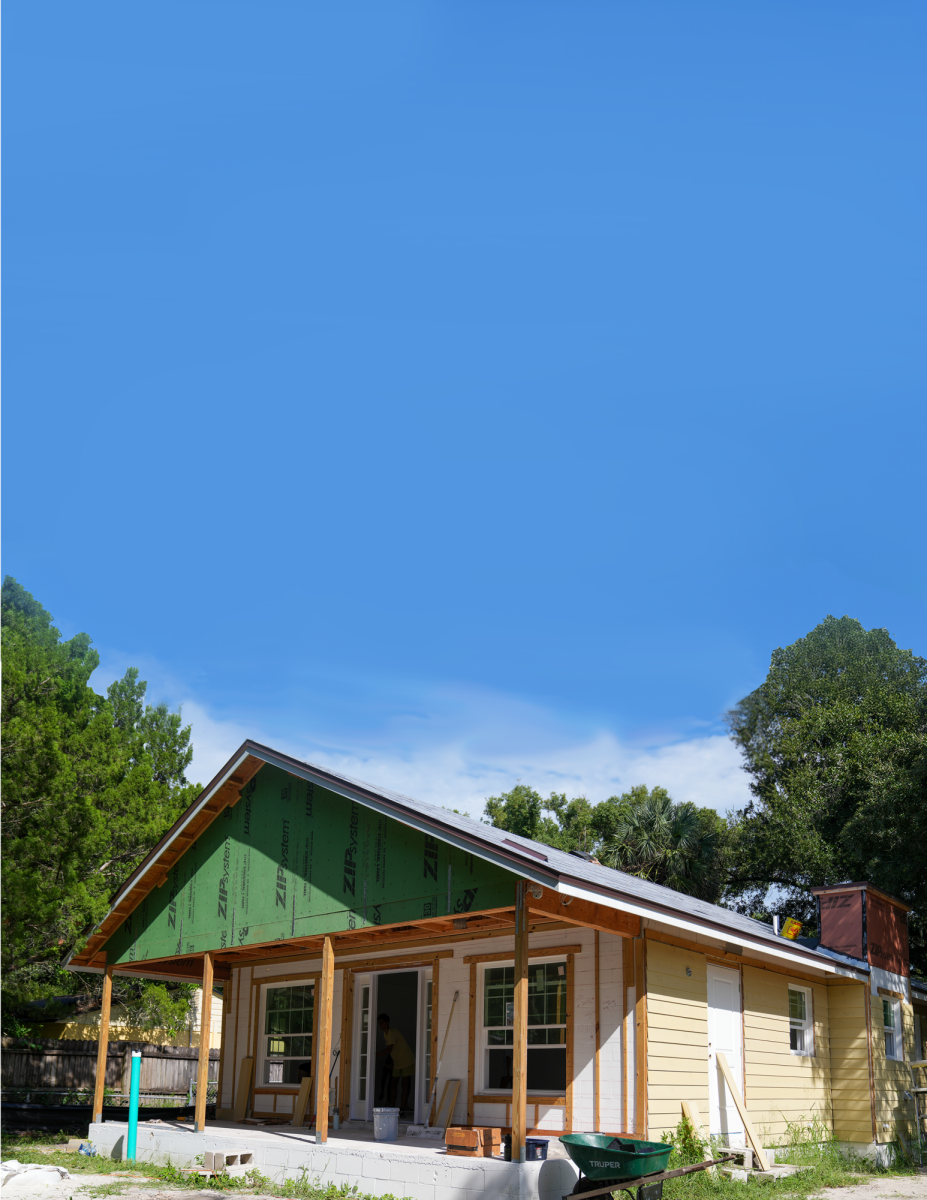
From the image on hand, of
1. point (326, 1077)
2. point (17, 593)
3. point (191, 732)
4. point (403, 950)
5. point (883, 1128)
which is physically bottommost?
point (883, 1128)

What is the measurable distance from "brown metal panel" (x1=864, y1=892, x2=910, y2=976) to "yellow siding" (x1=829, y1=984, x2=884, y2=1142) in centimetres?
81

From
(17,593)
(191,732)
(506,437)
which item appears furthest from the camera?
(191,732)

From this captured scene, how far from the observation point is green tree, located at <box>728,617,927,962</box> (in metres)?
27.2

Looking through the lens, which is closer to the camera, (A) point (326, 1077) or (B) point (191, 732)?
(A) point (326, 1077)

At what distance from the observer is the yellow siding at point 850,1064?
16.0 metres

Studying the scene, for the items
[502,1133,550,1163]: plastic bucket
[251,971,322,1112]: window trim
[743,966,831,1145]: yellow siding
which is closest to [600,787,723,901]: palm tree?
[743,966,831,1145]: yellow siding

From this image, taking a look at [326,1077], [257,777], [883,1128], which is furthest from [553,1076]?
[883,1128]

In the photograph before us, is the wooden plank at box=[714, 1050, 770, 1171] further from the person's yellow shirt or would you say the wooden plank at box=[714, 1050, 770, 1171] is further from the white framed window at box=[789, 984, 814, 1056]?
the person's yellow shirt

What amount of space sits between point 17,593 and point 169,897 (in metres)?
17.1

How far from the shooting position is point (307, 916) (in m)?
13.2

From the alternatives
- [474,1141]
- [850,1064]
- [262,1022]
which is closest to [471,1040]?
[474,1141]

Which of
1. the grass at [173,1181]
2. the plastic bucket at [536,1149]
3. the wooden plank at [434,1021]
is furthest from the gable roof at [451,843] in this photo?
the grass at [173,1181]

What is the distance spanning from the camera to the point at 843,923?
688 inches

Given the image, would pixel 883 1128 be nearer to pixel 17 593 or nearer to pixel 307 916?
pixel 307 916
